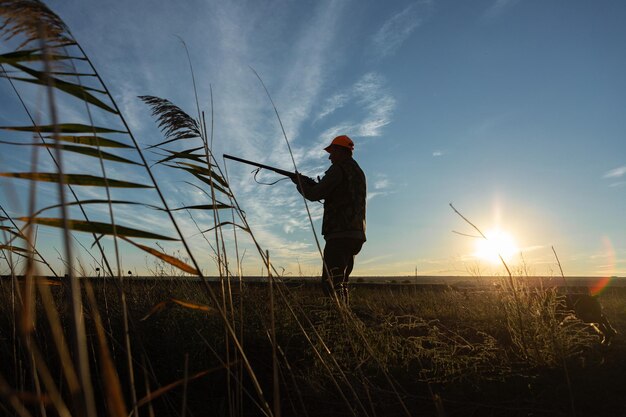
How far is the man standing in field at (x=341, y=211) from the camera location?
5.59 meters

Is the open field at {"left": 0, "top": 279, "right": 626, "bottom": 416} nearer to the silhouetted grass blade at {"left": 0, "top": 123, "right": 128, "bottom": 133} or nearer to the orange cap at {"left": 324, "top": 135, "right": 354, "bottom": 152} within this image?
the silhouetted grass blade at {"left": 0, "top": 123, "right": 128, "bottom": 133}

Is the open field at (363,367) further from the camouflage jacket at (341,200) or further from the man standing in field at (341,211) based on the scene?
the camouflage jacket at (341,200)

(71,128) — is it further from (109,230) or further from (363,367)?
(363,367)

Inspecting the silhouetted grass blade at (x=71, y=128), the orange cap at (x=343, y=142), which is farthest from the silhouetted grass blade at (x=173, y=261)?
the orange cap at (x=343, y=142)

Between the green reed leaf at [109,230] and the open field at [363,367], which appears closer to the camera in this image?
the green reed leaf at [109,230]

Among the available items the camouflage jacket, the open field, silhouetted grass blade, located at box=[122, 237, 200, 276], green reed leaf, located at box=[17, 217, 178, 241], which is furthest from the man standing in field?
green reed leaf, located at box=[17, 217, 178, 241]

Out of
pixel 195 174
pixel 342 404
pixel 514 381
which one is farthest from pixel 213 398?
pixel 514 381

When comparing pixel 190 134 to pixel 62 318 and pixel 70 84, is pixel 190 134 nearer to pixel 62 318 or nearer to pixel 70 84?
pixel 70 84

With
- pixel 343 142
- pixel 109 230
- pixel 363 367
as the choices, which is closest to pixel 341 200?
pixel 343 142

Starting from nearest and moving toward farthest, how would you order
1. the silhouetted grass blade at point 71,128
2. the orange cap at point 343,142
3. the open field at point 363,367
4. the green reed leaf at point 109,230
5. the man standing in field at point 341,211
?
the green reed leaf at point 109,230 → the silhouetted grass blade at point 71,128 → the open field at point 363,367 → the man standing in field at point 341,211 → the orange cap at point 343,142

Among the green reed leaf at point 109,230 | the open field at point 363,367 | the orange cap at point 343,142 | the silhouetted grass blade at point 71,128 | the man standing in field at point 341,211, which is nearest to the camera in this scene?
the green reed leaf at point 109,230

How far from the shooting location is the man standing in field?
5586 millimetres

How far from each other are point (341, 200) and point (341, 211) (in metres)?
0.14

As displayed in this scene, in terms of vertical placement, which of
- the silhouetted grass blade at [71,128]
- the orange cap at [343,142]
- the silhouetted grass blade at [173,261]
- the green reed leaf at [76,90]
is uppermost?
the orange cap at [343,142]
